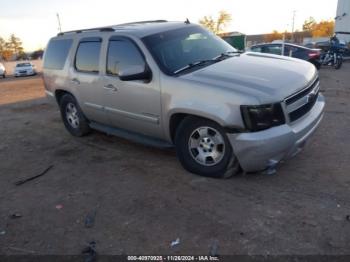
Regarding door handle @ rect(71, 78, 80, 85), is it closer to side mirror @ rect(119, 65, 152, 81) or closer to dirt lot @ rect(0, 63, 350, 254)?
dirt lot @ rect(0, 63, 350, 254)

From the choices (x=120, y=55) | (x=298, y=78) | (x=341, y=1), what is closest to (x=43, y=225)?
(x=120, y=55)

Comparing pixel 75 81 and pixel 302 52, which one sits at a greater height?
pixel 75 81

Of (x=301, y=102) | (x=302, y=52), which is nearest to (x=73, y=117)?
(x=301, y=102)

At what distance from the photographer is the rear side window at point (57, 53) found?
6.47m

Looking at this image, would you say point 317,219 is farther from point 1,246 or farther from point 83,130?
point 83,130

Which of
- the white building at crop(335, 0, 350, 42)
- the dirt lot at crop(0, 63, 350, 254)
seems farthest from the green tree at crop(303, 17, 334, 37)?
the dirt lot at crop(0, 63, 350, 254)

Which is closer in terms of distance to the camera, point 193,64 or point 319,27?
point 193,64

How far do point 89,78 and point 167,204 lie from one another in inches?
108

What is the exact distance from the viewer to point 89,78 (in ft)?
18.8

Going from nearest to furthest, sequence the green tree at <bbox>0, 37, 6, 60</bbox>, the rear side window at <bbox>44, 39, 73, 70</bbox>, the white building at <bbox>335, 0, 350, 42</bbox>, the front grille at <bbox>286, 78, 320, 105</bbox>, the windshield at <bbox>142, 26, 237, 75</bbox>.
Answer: the front grille at <bbox>286, 78, 320, 105</bbox> → the windshield at <bbox>142, 26, 237, 75</bbox> → the rear side window at <bbox>44, 39, 73, 70</bbox> → the white building at <bbox>335, 0, 350, 42</bbox> → the green tree at <bbox>0, 37, 6, 60</bbox>

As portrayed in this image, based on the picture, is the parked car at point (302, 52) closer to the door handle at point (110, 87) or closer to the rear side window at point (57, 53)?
the rear side window at point (57, 53)

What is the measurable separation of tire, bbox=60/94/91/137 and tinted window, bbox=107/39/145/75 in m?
1.44

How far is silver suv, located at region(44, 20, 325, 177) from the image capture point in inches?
152

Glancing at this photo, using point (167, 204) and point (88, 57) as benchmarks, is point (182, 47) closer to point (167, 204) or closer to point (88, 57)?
point (88, 57)
